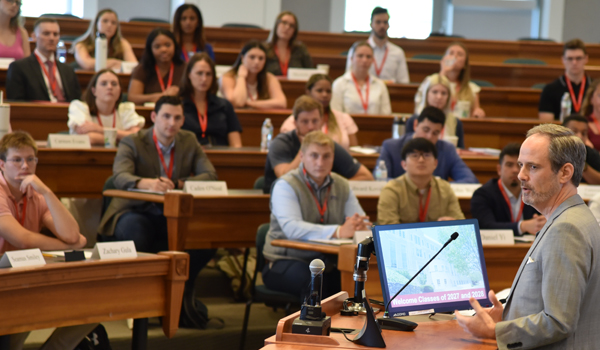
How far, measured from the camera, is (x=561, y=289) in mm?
1666

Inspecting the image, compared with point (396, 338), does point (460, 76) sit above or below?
above

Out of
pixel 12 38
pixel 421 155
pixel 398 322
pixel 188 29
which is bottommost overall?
pixel 398 322

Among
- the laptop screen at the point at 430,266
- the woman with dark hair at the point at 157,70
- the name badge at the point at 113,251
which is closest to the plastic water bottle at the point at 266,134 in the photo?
the woman with dark hair at the point at 157,70

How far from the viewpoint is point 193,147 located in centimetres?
410

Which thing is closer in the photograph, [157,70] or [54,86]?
[54,86]

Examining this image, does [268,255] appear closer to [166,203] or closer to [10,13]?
[166,203]

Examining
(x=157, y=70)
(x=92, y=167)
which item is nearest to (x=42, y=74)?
(x=157, y=70)

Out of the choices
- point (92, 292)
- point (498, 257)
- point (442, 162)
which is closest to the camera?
point (92, 292)

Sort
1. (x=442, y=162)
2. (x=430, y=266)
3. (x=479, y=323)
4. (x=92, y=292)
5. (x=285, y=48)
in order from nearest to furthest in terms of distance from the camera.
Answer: (x=479, y=323)
(x=430, y=266)
(x=92, y=292)
(x=442, y=162)
(x=285, y=48)

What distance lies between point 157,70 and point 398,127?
1.80 m

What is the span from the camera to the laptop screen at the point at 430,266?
80.4 inches

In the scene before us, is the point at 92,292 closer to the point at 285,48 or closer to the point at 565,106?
the point at 285,48

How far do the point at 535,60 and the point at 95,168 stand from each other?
18.2ft

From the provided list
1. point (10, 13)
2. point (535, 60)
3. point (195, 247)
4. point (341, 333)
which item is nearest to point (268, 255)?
point (195, 247)
